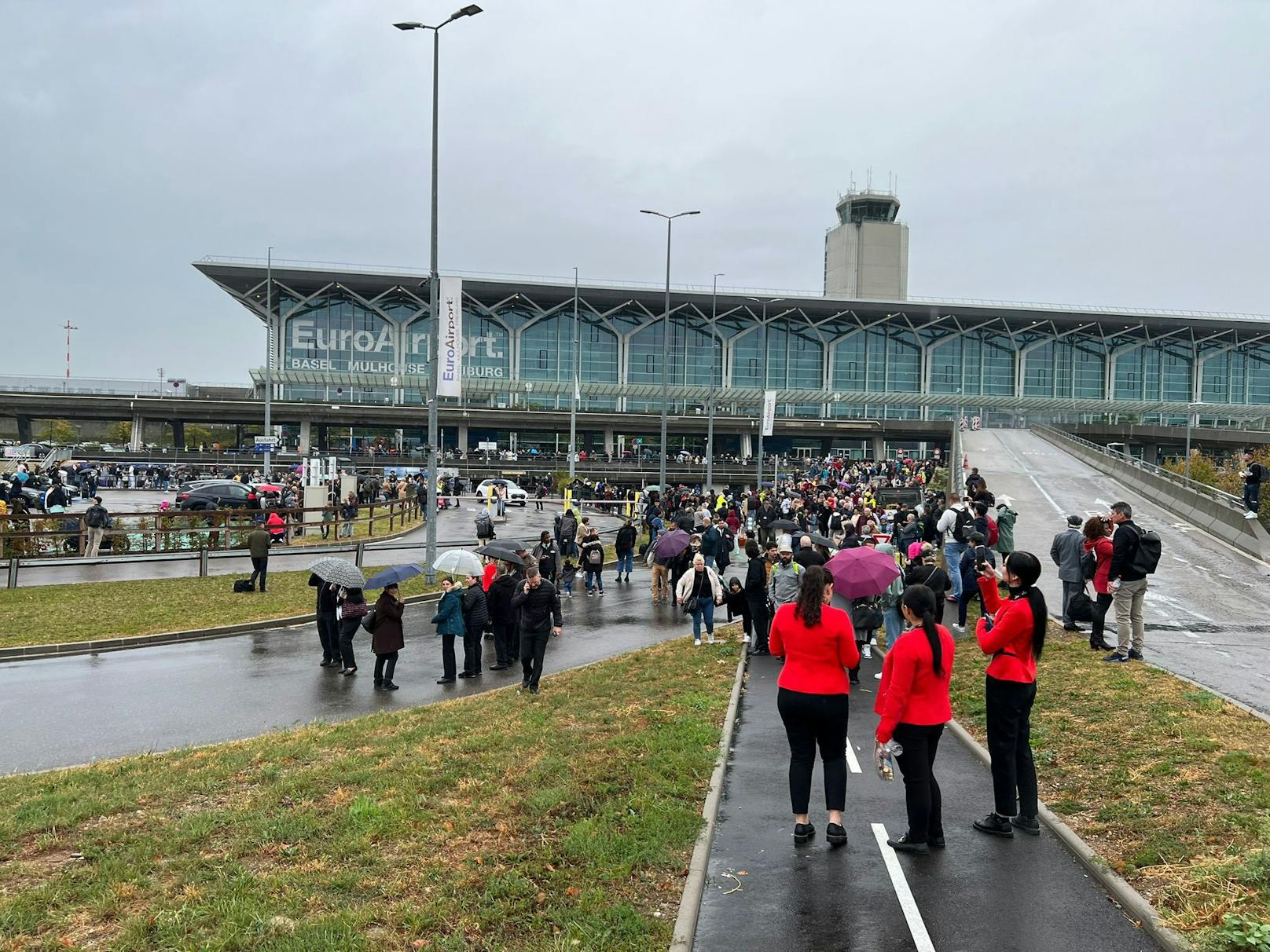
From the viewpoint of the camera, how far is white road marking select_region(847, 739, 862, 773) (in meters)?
8.13

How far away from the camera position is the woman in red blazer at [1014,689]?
20.1ft

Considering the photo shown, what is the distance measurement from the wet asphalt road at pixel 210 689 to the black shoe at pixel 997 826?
21.5 ft

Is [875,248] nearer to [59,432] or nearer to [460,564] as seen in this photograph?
[59,432]

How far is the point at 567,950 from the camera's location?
4750 millimetres

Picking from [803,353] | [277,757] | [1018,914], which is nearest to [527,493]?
[277,757]

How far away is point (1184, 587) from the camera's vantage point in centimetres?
1889

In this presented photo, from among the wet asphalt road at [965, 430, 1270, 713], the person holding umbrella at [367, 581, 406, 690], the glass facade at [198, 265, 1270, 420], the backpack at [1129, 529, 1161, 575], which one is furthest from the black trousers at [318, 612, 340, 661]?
the glass facade at [198, 265, 1270, 420]

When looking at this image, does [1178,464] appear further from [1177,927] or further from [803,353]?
[1177,927]

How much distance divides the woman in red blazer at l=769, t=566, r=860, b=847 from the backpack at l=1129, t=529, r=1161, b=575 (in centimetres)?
621

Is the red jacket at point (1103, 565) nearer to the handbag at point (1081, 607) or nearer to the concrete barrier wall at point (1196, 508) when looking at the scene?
the handbag at point (1081, 607)

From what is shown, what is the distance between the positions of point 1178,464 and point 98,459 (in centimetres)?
7724

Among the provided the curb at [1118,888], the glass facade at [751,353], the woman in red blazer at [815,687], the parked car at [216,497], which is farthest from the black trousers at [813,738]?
the glass facade at [751,353]

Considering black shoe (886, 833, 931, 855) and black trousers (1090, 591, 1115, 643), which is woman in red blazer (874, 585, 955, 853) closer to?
black shoe (886, 833, 931, 855)

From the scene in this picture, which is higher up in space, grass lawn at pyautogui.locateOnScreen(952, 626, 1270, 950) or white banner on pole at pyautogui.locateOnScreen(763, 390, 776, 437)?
white banner on pole at pyautogui.locateOnScreen(763, 390, 776, 437)
